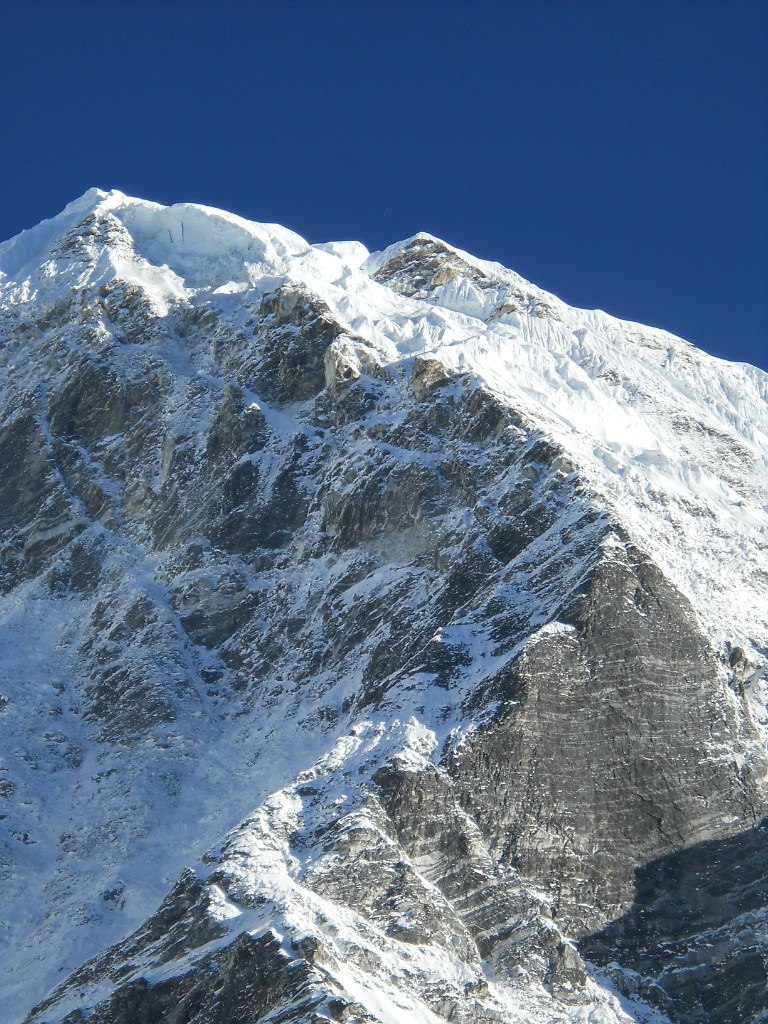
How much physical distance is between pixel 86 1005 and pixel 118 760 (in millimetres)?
32381

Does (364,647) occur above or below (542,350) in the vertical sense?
below

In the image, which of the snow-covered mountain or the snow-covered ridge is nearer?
the snow-covered mountain

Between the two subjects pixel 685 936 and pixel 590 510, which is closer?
pixel 685 936

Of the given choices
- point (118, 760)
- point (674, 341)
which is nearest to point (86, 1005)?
point (118, 760)

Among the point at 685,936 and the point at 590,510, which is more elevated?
the point at 590,510

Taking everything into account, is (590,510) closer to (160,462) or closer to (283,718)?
(283,718)

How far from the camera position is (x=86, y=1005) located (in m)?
104

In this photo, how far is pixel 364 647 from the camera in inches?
5276

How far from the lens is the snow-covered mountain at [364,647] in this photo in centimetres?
10675

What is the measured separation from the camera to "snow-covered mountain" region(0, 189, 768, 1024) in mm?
106750

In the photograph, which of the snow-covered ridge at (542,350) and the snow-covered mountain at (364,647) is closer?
the snow-covered mountain at (364,647)

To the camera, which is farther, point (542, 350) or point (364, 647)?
point (542, 350)

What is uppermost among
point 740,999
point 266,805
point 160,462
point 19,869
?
point 160,462

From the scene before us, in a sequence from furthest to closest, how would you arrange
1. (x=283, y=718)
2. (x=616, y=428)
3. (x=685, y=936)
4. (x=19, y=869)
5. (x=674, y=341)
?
1. (x=674, y=341)
2. (x=616, y=428)
3. (x=283, y=718)
4. (x=19, y=869)
5. (x=685, y=936)
